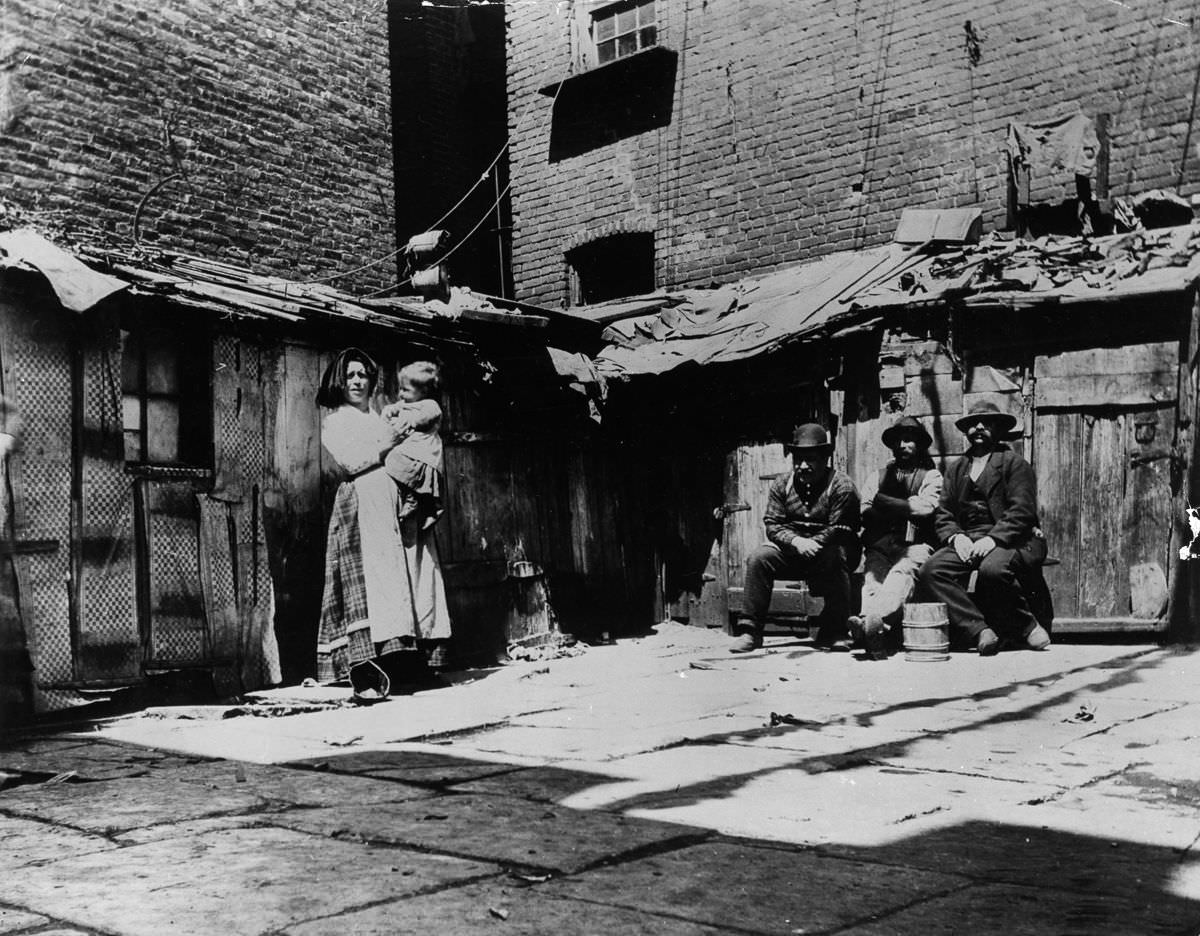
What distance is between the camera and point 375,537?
7184 mm

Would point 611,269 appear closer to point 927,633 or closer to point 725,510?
point 725,510

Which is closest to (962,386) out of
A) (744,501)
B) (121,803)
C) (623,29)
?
(744,501)

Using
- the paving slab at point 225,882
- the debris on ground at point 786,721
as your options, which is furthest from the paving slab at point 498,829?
the debris on ground at point 786,721

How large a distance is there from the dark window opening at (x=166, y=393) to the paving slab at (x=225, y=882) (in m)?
4.09

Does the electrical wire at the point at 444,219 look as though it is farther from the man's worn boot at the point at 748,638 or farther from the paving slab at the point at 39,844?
the paving slab at the point at 39,844

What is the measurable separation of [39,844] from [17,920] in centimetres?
83

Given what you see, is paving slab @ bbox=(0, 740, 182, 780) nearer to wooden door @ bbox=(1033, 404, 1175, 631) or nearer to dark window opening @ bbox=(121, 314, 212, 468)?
dark window opening @ bbox=(121, 314, 212, 468)

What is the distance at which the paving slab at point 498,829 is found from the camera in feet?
11.1

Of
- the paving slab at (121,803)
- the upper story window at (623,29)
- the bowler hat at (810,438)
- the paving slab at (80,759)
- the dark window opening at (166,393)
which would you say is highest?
the upper story window at (623,29)

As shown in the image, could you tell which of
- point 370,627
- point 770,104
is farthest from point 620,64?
point 370,627

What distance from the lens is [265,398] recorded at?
767cm

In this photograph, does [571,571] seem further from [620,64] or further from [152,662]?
[620,64]

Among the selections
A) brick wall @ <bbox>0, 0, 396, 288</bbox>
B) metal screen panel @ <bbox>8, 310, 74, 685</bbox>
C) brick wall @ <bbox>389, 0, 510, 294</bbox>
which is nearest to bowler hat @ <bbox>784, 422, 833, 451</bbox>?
metal screen panel @ <bbox>8, 310, 74, 685</bbox>

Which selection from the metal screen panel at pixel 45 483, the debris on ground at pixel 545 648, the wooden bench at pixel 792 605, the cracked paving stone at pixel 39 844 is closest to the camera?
the cracked paving stone at pixel 39 844
